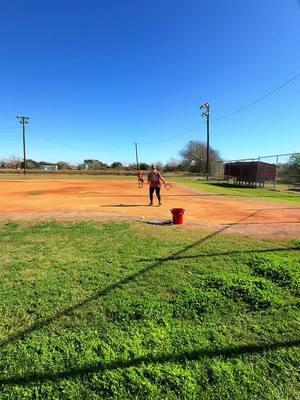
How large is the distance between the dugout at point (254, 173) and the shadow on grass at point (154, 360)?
28.3 meters

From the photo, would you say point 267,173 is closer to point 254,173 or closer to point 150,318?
point 254,173

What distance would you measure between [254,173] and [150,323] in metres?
29.7

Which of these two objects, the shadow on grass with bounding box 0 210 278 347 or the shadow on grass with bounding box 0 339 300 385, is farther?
the shadow on grass with bounding box 0 210 278 347

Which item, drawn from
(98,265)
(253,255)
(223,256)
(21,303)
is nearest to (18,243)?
(98,265)

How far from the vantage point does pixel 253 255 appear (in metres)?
6.07

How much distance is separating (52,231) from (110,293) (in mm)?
4209

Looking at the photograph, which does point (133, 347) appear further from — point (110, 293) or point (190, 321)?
point (110, 293)

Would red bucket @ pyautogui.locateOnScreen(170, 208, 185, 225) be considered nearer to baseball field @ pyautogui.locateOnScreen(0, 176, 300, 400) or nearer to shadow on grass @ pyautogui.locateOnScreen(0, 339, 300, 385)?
baseball field @ pyautogui.locateOnScreen(0, 176, 300, 400)

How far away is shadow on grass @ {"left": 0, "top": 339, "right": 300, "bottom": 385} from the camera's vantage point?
9.77 ft

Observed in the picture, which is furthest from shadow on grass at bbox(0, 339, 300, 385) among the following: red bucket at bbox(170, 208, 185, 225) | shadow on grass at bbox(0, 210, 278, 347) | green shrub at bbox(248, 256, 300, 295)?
red bucket at bbox(170, 208, 185, 225)

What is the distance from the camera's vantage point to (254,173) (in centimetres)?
3158

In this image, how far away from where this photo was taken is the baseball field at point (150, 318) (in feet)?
9.76

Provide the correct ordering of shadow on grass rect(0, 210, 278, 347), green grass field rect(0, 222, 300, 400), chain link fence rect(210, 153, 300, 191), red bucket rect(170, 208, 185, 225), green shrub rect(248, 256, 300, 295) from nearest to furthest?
green grass field rect(0, 222, 300, 400) → shadow on grass rect(0, 210, 278, 347) → green shrub rect(248, 256, 300, 295) → red bucket rect(170, 208, 185, 225) → chain link fence rect(210, 153, 300, 191)

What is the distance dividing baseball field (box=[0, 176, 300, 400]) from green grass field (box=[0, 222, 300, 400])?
0.01 m
